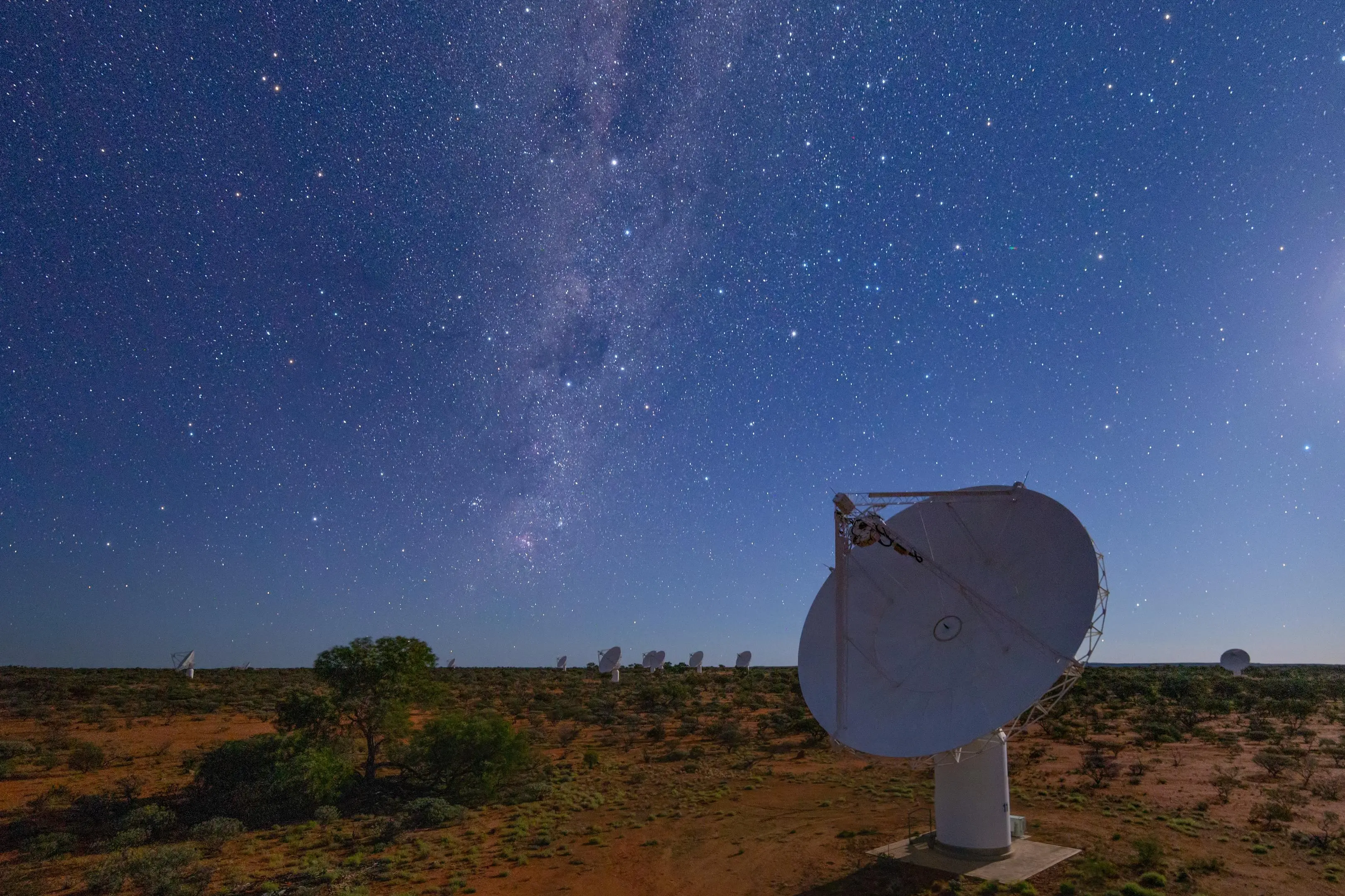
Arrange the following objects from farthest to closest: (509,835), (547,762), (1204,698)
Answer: (1204,698) < (547,762) < (509,835)

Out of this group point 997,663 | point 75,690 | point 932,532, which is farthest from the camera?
point 75,690

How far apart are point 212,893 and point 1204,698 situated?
2309 inches

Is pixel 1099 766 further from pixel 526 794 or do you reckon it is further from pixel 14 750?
pixel 14 750

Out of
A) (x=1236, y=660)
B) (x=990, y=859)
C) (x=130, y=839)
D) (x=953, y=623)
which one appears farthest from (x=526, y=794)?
(x=1236, y=660)

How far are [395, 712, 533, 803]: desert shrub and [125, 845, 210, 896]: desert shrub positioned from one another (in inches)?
318

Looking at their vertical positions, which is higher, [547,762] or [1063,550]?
[1063,550]

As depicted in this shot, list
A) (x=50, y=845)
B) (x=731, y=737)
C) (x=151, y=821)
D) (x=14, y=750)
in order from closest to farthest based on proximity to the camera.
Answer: (x=50, y=845)
(x=151, y=821)
(x=14, y=750)
(x=731, y=737)

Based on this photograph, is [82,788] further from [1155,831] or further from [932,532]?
[1155,831]

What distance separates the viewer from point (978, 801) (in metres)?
16.7

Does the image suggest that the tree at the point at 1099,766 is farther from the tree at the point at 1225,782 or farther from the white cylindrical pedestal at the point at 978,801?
the white cylindrical pedestal at the point at 978,801

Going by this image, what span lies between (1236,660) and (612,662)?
186 ft

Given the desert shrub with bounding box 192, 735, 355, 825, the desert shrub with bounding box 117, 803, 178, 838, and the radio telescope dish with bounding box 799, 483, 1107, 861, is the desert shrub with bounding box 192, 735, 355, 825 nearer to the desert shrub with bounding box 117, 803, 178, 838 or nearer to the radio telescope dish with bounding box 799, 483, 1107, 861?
the desert shrub with bounding box 117, 803, 178, 838

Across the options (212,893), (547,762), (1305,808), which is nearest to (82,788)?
(212,893)

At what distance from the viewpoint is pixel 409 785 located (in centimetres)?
2480
